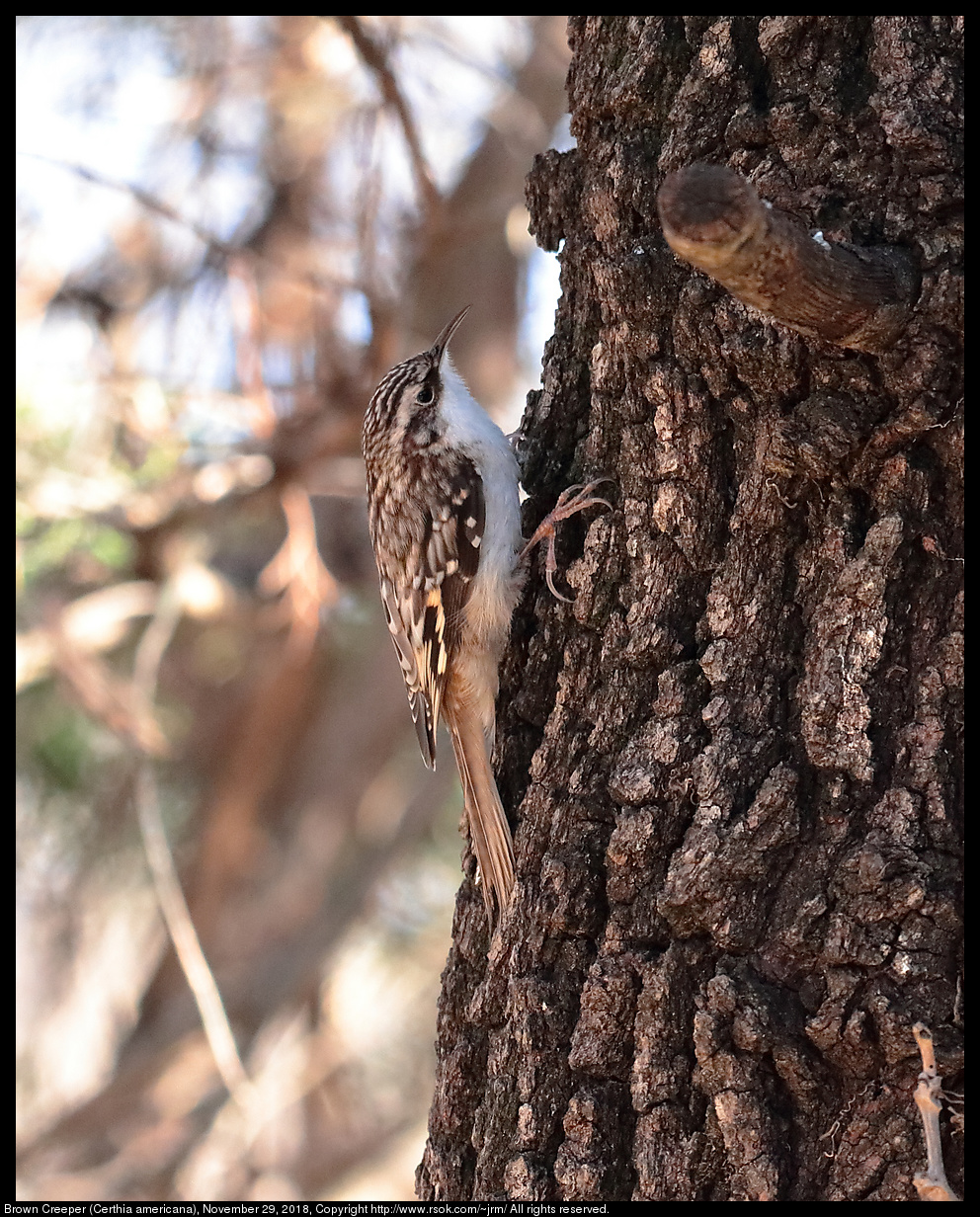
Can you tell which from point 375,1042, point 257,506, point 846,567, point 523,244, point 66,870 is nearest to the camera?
point 846,567

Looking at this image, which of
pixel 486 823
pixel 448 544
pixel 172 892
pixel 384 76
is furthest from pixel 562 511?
pixel 172 892

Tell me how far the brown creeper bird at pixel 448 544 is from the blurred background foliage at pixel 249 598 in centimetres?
104

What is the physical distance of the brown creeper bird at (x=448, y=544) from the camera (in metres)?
2.31

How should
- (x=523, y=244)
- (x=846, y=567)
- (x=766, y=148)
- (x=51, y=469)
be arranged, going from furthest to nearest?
(x=523, y=244) < (x=51, y=469) < (x=766, y=148) < (x=846, y=567)

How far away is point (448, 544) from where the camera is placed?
2.65 metres

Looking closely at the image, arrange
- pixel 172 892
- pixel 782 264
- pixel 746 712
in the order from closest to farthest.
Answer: pixel 782 264
pixel 746 712
pixel 172 892

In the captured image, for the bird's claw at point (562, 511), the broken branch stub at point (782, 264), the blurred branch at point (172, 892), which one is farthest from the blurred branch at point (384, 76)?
the broken branch stub at point (782, 264)

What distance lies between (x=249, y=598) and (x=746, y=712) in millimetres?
3311

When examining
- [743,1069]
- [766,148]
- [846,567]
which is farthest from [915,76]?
[743,1069]

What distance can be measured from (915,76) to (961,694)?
0.81m

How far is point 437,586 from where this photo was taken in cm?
266

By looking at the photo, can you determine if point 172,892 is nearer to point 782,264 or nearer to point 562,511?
point 562,511

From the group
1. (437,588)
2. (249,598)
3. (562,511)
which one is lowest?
(562,511)
